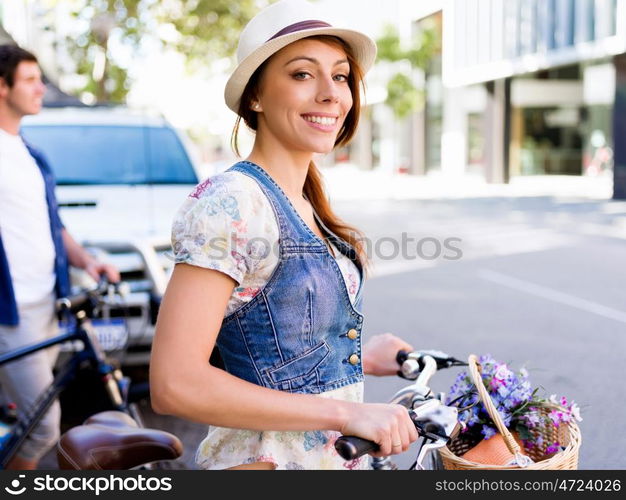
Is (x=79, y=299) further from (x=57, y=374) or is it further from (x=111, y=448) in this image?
(x=111, y=448)

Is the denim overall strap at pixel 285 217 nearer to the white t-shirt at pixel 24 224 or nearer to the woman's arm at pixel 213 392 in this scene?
the woman's arm at pixel 213 392

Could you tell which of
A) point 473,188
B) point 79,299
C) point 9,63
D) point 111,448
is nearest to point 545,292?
point 79,299

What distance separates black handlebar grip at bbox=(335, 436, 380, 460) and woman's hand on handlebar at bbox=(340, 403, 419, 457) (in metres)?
0.01

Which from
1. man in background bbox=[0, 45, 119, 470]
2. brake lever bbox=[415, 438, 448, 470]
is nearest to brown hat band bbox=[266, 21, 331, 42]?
brake lever bbox=[415, 438, 448, 470]

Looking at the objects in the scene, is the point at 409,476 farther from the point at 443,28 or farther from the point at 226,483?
the point at 443,28

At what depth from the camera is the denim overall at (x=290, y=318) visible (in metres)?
1.52

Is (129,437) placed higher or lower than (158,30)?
lower

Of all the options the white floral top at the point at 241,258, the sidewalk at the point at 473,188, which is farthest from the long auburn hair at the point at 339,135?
the sidewalk at the point at 473,188

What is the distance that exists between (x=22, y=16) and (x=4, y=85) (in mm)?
21143

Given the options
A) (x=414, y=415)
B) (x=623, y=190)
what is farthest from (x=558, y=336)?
(x=623, y=190)

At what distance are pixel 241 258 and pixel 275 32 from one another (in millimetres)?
488

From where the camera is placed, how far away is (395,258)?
11.8 metres

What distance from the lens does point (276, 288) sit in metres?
1.51

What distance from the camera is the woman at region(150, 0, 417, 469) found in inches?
55.0
